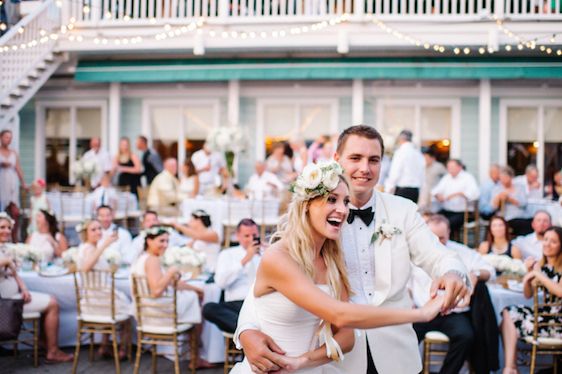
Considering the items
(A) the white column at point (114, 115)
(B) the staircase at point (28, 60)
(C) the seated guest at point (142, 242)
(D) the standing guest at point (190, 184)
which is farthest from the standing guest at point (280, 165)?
(B) the staircase at point (28, 60)

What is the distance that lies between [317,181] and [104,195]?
9661 mm

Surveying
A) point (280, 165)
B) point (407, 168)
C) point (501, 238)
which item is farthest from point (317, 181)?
point (280, 165)

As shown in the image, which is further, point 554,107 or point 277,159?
point 554,107

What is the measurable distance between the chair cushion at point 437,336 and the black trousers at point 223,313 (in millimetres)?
1664

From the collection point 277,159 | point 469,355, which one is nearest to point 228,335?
point 469,355

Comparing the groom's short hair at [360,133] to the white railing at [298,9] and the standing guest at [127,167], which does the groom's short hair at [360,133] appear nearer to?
the white railing at [298,9]

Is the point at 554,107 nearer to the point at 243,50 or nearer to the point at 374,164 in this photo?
the point at 243,50

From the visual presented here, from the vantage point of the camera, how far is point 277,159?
42.2 feet

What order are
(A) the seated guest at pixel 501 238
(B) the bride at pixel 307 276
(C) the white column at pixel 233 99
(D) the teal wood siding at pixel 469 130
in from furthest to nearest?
(C) the white column at pixel 233 99 → (D) the teal wood siding at pixel 469 130 → (A) the seated guest at pixel 501 238 → (B) the bride at pixel 307 276

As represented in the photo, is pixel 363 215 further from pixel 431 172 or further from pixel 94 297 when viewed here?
pixel 431 172

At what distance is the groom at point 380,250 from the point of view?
10.9ft

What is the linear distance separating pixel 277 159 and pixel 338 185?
9.87 m

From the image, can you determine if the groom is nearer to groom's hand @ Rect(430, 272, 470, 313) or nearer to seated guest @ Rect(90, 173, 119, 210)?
groom's hand @ Rect(430, 272, 470, 313)

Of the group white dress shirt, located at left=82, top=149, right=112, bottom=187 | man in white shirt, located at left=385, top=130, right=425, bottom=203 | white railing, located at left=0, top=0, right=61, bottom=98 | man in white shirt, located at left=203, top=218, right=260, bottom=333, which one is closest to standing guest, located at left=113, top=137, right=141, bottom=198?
white dress shirt, located at left=82, top=149, right=112, bottom=187
